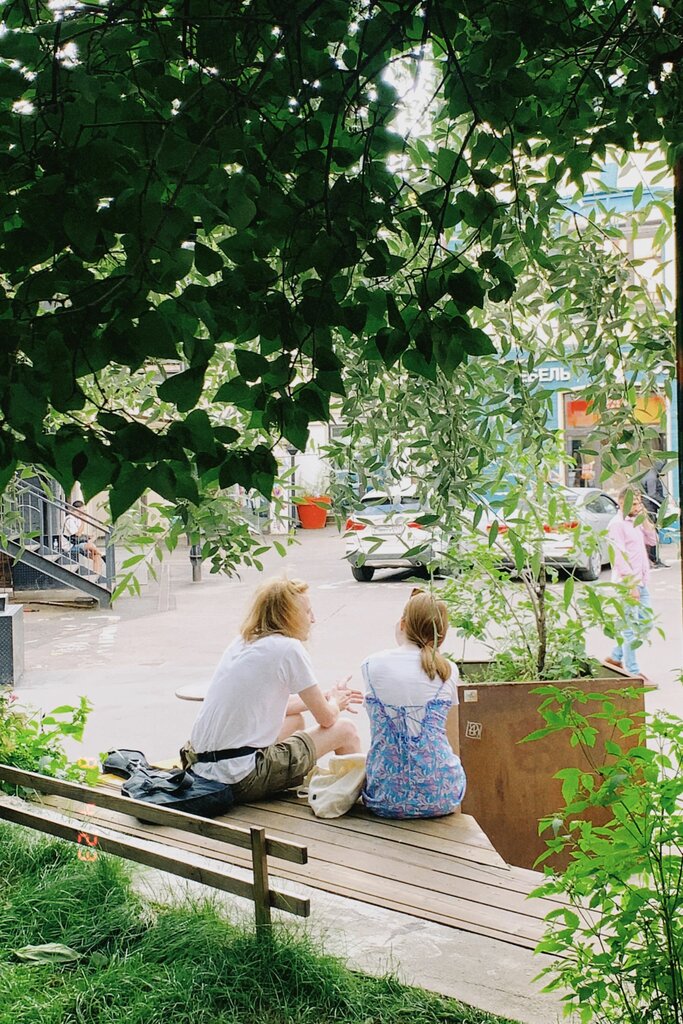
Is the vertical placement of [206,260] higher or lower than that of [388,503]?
→ higher

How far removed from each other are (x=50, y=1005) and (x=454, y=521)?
202 centimetres

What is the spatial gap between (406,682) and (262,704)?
684 mm

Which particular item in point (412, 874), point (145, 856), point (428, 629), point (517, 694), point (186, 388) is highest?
point (186, 388)

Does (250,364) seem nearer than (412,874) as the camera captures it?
Yes

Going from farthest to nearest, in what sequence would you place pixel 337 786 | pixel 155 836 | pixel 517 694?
pixel 517 694 → pixel 337 786 → pixel 155 836

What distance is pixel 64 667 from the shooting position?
10.7 m

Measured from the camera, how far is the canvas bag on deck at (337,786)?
4.29 m

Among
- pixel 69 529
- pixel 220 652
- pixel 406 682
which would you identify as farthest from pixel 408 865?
pixel 69 529

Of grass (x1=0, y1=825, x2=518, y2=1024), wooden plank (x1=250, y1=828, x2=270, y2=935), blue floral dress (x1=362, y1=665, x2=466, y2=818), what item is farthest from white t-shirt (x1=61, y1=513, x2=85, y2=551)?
wooden plank (x1=250, y1=828, x2=270, y2=935)

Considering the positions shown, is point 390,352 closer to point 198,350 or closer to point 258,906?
point 198,350

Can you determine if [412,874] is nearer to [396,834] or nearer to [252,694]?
[396,834]

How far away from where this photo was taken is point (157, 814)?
3746 millimetres

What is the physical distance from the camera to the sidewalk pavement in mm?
3098

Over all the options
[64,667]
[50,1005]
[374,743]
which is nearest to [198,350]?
[50,1005]
